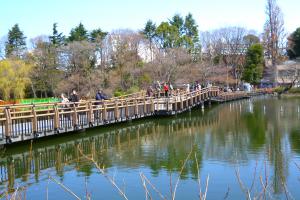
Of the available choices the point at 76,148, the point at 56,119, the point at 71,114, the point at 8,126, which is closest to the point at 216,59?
the point at 71,114

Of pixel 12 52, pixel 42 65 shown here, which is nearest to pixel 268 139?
pixel 42 65

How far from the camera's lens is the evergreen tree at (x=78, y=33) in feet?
179

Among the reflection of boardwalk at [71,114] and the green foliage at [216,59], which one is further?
the green foliage at [216,59]

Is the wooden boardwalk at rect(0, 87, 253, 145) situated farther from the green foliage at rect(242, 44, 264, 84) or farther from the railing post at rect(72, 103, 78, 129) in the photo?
the green foliage at rect(242, 44, 264, 84)

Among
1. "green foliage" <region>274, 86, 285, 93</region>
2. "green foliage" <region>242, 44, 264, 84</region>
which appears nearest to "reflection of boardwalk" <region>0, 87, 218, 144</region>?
"green foliage" <region>274, 86, 285, 93</region>

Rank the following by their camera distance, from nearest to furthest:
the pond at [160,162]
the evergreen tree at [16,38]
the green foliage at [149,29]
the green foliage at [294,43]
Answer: the pond at [160,162] < the green foliage at [149,29] < the evergreen tree at [16,38] < the green foliage at [294,43]

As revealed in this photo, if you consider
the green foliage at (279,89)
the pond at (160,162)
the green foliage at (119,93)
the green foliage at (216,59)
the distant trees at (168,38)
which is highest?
the distant trees at (168,38)

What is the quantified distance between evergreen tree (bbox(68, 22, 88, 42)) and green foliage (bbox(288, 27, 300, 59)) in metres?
32.3

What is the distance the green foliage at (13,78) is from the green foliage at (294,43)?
41.9m

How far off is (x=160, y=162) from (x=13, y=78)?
3318cm

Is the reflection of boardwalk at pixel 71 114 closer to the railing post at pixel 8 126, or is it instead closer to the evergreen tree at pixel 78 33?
the railing post at pixel 8 126

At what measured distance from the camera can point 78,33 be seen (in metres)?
55.2

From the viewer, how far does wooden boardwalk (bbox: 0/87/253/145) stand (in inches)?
630

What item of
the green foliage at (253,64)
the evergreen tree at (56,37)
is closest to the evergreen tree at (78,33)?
the evergreen tree at (56,37)
